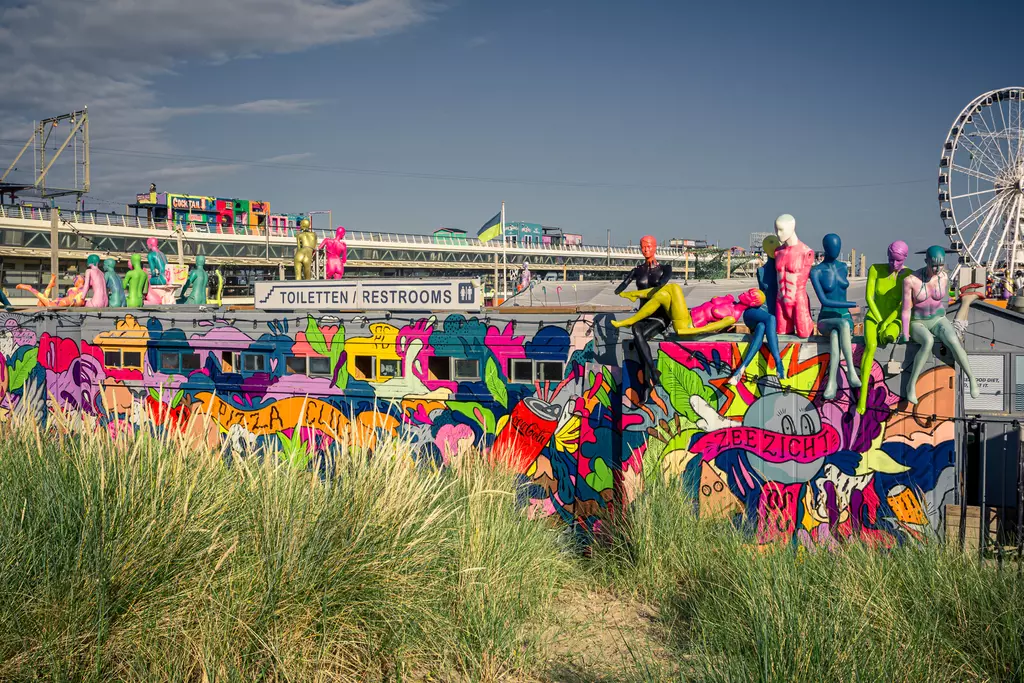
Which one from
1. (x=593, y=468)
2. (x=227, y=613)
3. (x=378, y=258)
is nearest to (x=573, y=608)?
(x=593, y=468)

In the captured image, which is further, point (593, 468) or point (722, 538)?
point (593, 468)

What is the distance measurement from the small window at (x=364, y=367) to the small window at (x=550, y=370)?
286 cm

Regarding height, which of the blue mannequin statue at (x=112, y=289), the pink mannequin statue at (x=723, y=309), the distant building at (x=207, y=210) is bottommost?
the pink mannequin statue at (x=723, y=309)

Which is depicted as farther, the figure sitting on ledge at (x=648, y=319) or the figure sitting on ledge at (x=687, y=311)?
the figure sitting on ledge at (x=648, y=319)

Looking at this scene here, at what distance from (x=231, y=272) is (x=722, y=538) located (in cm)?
5448

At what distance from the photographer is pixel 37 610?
5.50 metres

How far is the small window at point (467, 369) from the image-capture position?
491 inches

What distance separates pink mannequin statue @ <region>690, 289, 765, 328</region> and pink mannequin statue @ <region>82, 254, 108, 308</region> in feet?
38.8

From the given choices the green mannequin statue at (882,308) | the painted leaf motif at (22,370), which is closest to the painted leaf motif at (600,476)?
the green mannequin statue at (882,308)

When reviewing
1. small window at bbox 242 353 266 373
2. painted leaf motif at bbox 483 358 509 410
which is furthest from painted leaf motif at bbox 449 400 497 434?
small window at bbox 242 353 266 373

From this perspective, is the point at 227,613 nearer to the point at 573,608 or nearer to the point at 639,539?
the point at 573,608

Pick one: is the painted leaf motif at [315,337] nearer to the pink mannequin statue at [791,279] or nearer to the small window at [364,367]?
the small window at [364,367]

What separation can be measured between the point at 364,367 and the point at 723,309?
18.7 ft

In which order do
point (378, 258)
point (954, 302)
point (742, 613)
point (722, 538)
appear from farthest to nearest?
point (378, 258), point (954, 302), point (722, 538), point (742, 613)
